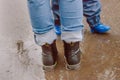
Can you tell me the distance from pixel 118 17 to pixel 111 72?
2.14 ft

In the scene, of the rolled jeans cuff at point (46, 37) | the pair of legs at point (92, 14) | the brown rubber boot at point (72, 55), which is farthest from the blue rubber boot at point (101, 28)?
the rolled jeans cuff at point (46, 37)

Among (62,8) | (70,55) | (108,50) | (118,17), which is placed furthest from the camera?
(118,17)

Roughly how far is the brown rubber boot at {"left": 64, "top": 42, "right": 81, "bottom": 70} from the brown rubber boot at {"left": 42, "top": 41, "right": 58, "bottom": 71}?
3.4 inches

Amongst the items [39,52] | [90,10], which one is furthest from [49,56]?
[90,10]

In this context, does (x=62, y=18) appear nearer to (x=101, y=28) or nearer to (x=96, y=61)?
(x=96, y=61)

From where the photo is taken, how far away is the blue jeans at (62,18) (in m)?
1.71

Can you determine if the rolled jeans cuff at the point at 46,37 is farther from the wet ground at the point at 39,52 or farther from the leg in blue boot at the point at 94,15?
the leg in blue boot at the point at 94,15

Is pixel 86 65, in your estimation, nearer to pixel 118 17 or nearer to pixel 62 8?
pixel 62 8

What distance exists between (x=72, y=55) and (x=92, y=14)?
1.33 ft

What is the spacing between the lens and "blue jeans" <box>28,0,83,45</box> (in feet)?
5.61

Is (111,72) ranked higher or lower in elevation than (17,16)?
lower

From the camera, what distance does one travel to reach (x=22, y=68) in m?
2.00

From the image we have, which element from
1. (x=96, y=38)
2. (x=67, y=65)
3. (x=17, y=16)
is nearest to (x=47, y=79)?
(x=67, y=65)

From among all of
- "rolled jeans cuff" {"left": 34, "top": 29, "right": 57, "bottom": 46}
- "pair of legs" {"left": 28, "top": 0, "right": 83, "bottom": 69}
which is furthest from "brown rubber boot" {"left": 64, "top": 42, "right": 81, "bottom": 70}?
"rolled jeans cuff" {"left": 34, "top": 29, "right": 57, "bottom": 46}
